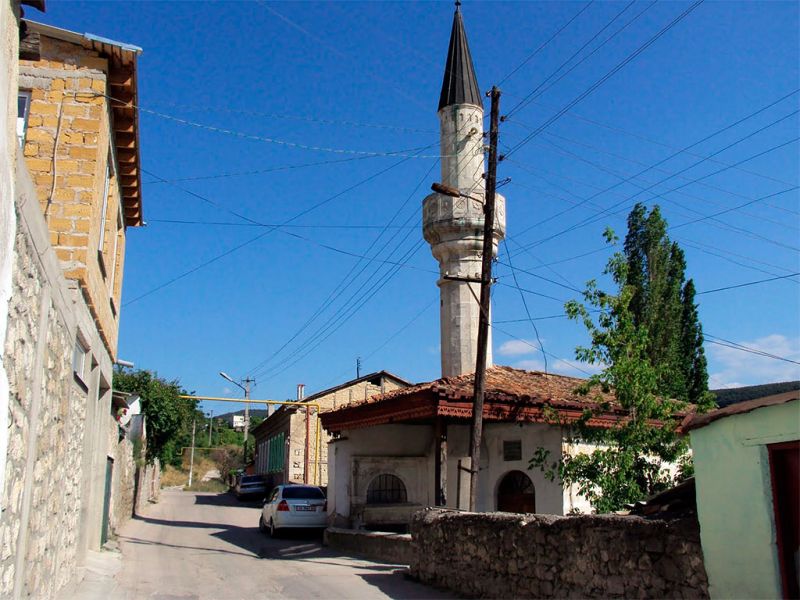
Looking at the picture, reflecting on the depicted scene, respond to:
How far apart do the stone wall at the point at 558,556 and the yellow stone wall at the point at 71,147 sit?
6235 millimetres

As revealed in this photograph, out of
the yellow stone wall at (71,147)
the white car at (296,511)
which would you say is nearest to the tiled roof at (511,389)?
the white car at (296,511)

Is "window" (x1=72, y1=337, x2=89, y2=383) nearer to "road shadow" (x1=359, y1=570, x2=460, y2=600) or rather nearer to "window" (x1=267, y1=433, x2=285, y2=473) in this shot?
"road shadow" (x1=359, y1=570, x2=460, y2=600)

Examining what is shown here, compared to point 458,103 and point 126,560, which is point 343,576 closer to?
point 126,560

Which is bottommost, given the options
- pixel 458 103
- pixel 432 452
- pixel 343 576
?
pixel 343 576

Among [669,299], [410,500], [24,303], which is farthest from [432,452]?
[24,303]

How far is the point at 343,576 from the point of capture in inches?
506

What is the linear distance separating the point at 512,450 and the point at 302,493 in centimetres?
702

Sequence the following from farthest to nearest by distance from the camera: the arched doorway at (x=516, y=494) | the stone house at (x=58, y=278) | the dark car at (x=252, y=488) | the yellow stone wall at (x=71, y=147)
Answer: the dark car at (x=252, y=488) < the arched doorway at (x=516, y=494) < the yellow stone wall at (x=71, y=147) < the stone house at (x=58, y=278)

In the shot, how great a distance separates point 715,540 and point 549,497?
30.6 feet

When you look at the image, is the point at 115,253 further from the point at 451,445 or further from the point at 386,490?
the point at 386,490

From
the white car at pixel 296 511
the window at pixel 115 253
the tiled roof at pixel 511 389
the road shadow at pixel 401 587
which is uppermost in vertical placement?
the window at pixel 115 253

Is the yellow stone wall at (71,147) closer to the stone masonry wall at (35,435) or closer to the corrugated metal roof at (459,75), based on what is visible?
the stone masonry wall at (35,435)

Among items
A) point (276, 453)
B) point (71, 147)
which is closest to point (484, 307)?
point (71, 147)

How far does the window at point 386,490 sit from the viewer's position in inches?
772
